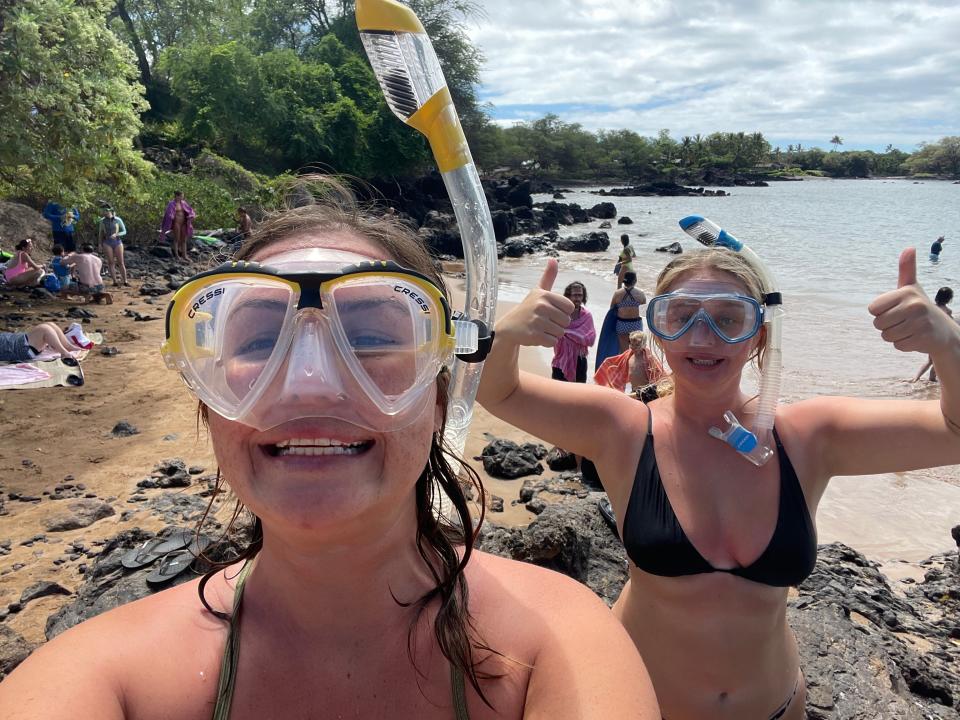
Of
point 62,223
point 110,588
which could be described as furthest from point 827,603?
point 62,223

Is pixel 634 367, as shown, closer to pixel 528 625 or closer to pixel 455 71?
pixel 528 625

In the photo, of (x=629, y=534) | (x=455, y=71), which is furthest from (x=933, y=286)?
(x=455, y=71)

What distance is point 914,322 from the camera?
1.71 meters

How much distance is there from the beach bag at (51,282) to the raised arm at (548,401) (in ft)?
36.1

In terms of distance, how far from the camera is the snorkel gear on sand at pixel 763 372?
6.52 ft

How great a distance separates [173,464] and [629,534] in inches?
169

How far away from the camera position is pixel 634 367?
16.9 feet

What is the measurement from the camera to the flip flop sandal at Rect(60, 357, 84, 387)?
278 inches

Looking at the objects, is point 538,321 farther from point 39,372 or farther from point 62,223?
point 62,223

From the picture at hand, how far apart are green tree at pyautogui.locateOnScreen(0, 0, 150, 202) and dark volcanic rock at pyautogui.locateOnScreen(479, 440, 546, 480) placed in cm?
673

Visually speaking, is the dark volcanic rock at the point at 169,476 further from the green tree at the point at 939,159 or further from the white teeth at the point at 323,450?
the green tree at the point at 939,159

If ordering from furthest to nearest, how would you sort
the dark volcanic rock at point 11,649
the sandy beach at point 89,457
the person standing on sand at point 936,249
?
the person standing on sand at point 936,249 → the sandy beach at point 89,457 → the dark volcanic rock at point 11,649

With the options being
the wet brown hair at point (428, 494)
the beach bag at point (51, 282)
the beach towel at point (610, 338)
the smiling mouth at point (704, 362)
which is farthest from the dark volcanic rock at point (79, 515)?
the beach bag at point (51, 282)

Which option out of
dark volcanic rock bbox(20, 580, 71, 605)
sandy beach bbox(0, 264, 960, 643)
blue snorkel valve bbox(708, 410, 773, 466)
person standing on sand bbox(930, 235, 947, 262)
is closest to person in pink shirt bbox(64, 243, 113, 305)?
sandy beach bbox(0, 264, 960, 643)
